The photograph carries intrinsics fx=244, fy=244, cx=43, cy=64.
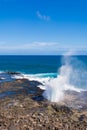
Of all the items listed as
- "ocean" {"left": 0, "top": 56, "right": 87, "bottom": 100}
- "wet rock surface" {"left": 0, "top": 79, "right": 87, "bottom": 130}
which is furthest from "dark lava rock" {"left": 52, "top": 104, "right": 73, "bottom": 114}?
"ocean" {"left": 0, "top": 56, "right": 87, "bottom": 100}

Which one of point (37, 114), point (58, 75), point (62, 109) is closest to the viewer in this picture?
point (37, 114)

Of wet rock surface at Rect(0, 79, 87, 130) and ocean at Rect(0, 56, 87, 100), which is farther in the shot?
ocean at Rect(0, 56, 87, 100)

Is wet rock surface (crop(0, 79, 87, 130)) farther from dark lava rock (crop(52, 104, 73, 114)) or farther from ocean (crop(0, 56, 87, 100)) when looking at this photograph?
ocean (crop(0, 56, 87, 100))

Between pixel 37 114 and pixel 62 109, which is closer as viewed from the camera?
pixel 37 114

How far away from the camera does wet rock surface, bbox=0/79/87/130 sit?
20547 mm

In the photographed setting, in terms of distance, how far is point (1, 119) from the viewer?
71.4 feet

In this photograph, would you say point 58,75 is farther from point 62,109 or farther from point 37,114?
point 37,114

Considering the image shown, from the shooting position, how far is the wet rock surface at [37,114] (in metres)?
20.5

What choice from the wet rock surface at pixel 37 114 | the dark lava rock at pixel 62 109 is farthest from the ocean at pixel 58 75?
the dark lava rock at pixel 62 109

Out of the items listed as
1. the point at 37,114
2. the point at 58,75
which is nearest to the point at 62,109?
the point at 37,114

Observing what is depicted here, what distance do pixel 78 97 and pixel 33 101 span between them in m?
6.68

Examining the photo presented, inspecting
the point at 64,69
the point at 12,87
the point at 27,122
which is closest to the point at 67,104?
the point at 27,122

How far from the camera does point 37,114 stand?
2333 centimetres

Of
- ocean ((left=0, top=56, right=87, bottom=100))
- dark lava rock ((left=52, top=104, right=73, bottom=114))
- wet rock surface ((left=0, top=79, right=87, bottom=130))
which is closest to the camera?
wet rock surface ((left=0, top=79, right=87, bottom=130))
